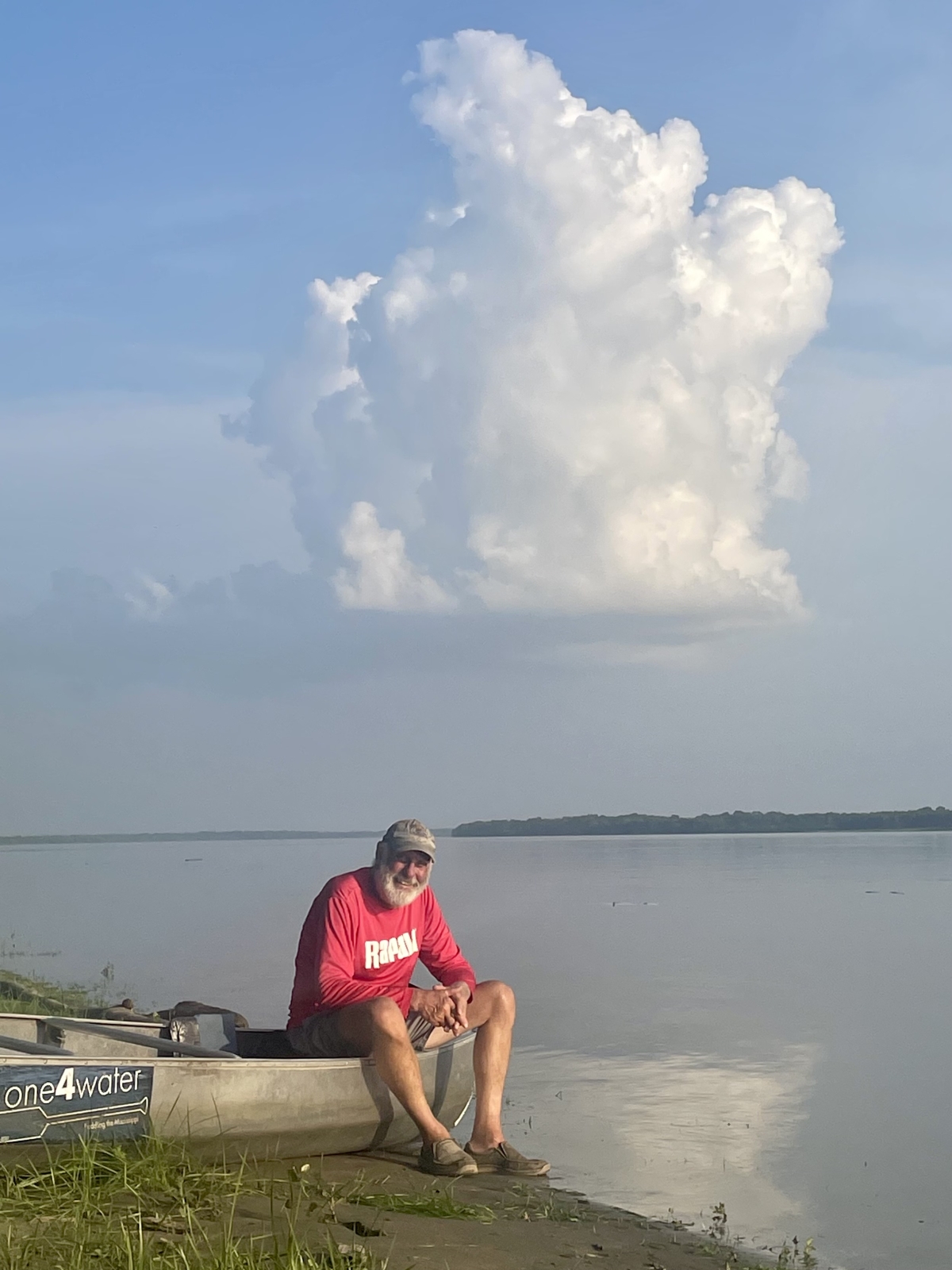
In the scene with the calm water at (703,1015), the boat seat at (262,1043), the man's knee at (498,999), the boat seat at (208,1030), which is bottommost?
the calm water at (703,1015)

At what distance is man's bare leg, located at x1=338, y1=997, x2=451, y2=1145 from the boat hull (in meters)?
0.14

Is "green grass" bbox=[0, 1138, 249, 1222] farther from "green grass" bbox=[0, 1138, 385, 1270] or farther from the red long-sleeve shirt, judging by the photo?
the red long-sleeve shirt

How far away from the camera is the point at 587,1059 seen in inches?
476

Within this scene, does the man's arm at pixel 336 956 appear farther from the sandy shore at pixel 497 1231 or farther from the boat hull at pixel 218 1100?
the sandy shore at pixel 497 1231

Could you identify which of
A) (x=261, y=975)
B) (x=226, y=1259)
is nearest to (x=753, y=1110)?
(x=226, y=1259)

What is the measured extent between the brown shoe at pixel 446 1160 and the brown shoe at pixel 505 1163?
0.32 meters

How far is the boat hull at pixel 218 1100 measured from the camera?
6.14m

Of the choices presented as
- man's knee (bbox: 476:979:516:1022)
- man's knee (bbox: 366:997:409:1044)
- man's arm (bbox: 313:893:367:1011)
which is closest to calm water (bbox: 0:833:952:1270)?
man's knee (bbox: 476:979:516:1022)

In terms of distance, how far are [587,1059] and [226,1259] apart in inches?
319

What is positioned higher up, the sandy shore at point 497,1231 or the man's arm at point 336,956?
the man's arm at point 336,956

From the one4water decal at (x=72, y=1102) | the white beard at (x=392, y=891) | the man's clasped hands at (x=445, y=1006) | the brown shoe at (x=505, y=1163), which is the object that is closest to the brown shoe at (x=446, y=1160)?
the brown shoe at (x=505, y=1163)

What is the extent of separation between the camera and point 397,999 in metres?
7.36

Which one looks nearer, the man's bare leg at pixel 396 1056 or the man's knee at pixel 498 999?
the man's bare leg at pixel 396 1056

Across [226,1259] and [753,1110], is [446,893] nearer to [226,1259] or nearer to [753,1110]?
[753,1110]
